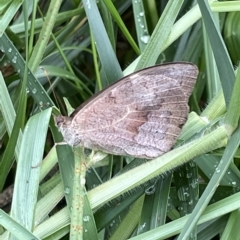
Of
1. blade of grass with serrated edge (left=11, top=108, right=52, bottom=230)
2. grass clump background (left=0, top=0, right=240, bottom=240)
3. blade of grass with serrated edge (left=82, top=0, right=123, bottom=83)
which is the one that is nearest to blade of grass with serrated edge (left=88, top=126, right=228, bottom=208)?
grass clump background (left=0, top=0, right=240, bottom=240)

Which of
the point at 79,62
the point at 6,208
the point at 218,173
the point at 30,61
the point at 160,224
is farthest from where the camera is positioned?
the point at 79,62

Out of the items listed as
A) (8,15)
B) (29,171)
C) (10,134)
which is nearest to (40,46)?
(8,15)

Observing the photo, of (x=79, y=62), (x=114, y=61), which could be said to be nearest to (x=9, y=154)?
(x=114, y=61)

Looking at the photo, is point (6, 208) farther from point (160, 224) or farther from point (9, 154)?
point (160, 224)

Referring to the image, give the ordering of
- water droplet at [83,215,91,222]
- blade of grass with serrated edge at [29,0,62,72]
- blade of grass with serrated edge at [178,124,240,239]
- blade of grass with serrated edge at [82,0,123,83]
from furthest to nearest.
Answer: blade of grass with serrated edge at [29,0,62,72] → blade of grass with serrated edge at [82,0,123,83] → water droplet at [83,215,91,222] → blade of grass with serrated edge at [178,124,240,239]

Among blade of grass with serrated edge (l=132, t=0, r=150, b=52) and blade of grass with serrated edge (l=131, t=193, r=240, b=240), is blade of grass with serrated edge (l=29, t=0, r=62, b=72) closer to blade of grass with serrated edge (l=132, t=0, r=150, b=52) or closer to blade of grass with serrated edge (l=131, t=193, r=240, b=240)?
blade of grass with serrated edge (l=132, t=0, r=150, b=52)

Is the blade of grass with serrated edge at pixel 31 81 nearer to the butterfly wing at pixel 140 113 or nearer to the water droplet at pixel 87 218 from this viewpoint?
the butterfly wing at pixel 140 113
